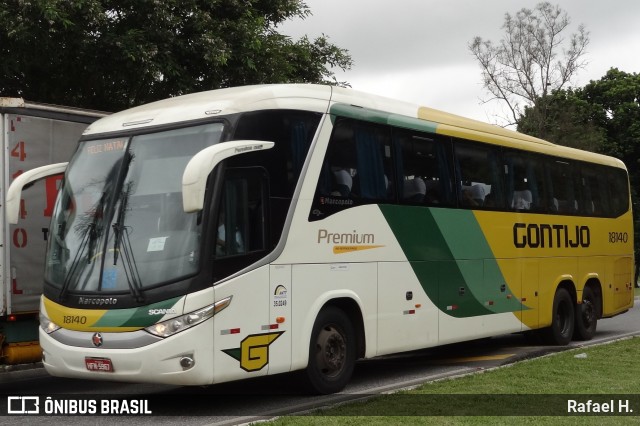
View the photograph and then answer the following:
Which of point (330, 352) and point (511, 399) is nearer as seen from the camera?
point (511, 399)

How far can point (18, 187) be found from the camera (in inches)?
422

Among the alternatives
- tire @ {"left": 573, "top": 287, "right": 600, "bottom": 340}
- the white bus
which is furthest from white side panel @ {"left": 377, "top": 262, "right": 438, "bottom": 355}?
tire @ {"left": 573, "top": 287, "right": 600, "bottom": 340}

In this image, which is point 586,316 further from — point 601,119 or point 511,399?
point 601,119

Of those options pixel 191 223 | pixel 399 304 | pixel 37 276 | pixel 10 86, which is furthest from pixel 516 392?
pixel 10 86

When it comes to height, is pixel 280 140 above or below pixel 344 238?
above

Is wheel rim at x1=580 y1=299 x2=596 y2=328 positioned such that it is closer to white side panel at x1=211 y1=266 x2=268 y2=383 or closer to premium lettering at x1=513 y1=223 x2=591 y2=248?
premium lettering at x1=513 y1=223 x2=591 y2=248

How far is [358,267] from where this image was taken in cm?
1188

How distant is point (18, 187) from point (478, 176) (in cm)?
714

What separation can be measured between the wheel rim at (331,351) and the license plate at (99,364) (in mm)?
2568

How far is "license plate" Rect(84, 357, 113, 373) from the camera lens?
9631mm

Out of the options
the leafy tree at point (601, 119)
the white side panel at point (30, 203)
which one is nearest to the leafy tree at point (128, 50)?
the white side panel at point (30, 203)

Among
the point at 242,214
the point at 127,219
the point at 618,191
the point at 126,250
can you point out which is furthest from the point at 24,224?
the point at 618,191

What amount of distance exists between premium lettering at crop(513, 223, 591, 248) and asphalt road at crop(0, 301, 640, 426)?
1839 mm

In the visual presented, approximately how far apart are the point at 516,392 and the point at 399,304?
2424 millimetres
